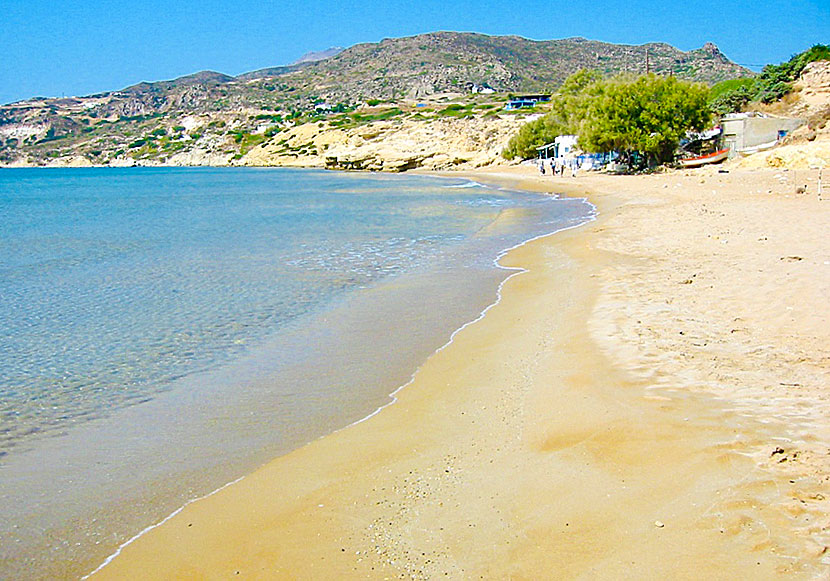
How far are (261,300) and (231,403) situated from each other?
499 centimetres

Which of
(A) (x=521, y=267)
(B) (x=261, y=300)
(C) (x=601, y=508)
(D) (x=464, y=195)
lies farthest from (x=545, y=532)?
(D) (x=464, y=195)

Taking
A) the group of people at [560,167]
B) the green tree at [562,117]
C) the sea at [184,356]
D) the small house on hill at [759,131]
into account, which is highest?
the green tree at [562,117]

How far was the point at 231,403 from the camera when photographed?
21.7 feet

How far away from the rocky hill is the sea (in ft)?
367

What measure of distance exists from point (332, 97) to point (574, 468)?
17464cm

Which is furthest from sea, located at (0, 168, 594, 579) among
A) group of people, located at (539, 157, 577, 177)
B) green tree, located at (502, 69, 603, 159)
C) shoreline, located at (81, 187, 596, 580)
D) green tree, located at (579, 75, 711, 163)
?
green tree, located at (502, 69, 603, 159)

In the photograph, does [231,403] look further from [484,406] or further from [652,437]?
[652,437]

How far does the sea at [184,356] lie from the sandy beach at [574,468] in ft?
1.60

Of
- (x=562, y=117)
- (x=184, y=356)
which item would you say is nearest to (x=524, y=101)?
(x=562, y=117)

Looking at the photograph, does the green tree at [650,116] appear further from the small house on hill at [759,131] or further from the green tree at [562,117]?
the green tree at [562,117]

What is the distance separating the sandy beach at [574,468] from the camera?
3.51 m

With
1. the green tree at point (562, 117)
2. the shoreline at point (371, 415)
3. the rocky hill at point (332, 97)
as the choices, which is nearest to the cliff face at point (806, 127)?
the green tree at point (562, 117)

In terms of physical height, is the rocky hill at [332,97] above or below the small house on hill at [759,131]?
above

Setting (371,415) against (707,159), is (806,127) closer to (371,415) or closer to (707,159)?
(707,159)
